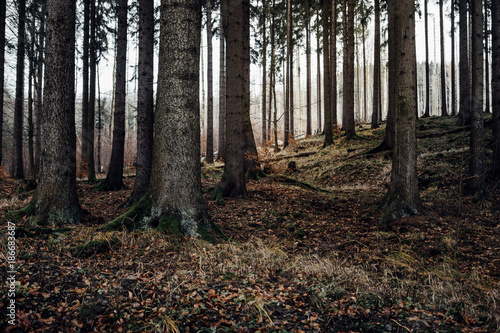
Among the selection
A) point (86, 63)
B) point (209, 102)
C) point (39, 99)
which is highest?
point (86, 63)

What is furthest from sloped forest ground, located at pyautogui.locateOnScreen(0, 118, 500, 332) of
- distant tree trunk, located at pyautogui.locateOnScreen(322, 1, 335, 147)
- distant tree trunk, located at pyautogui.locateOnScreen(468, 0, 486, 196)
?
distant tree trunk, located at pyautogui.locateOnScreen(322, 1, 335, 147)

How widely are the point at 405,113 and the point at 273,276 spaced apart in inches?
184

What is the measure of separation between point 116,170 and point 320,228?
7329 millimetres

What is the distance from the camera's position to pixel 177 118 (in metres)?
4.62

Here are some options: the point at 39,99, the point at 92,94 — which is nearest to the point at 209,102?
the point at 92,94

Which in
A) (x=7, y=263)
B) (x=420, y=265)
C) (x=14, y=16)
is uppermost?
(x=14, y=16)

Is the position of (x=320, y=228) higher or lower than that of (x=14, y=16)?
lower

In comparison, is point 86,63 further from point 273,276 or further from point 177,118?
point 273,276

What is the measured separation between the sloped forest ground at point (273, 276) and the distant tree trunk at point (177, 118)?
0.54 meters

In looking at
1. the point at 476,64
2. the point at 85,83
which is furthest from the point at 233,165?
the point at 85,83

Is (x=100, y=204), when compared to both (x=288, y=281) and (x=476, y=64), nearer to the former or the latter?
(x=288, y=281)

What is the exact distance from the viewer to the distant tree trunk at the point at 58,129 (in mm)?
5188

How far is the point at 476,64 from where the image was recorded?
7.75 meters

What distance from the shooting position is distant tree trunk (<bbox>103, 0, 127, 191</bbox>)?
9336mm
